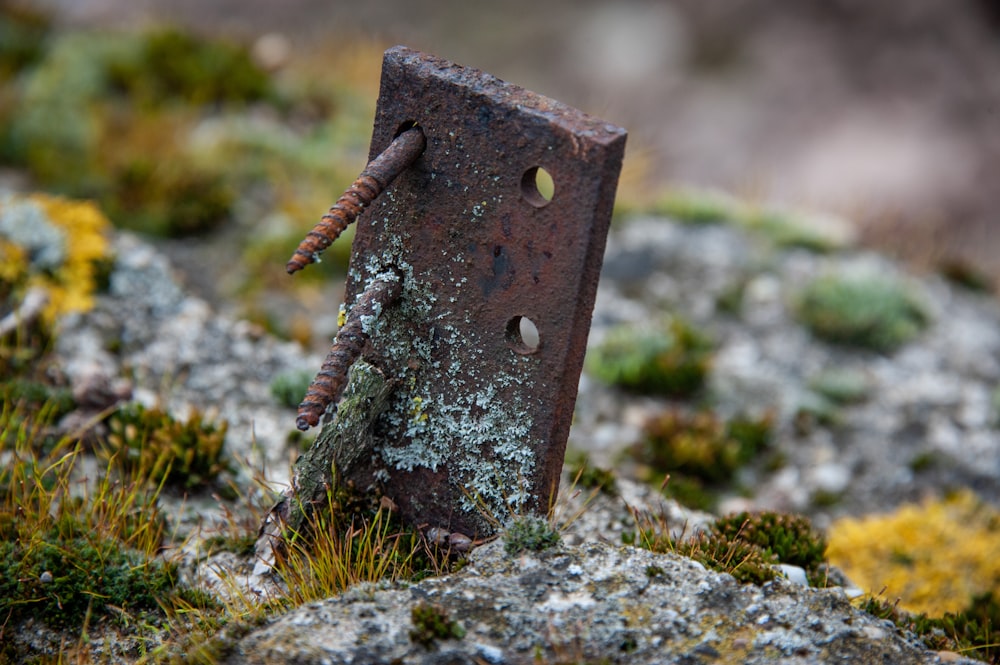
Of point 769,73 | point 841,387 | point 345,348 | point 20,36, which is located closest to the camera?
point 345,348

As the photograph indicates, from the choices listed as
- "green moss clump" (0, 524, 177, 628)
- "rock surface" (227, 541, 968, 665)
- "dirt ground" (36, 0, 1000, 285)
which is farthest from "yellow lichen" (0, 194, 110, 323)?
"dirt ground" (36, 0, 1000, 285)

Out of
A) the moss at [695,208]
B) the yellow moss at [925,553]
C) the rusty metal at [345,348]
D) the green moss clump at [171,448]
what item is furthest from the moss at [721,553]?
the moss at [695,208]

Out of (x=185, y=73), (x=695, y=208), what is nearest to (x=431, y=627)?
(x=695, y=208)

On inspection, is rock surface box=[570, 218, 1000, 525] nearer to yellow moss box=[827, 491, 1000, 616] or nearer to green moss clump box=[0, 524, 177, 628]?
yellow moss box=[827, 491, 1000, 616]

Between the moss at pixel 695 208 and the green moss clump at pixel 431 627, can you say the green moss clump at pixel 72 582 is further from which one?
the moss at pixel 695 208

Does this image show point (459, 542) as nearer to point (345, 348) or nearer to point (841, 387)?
point (345, 348)
